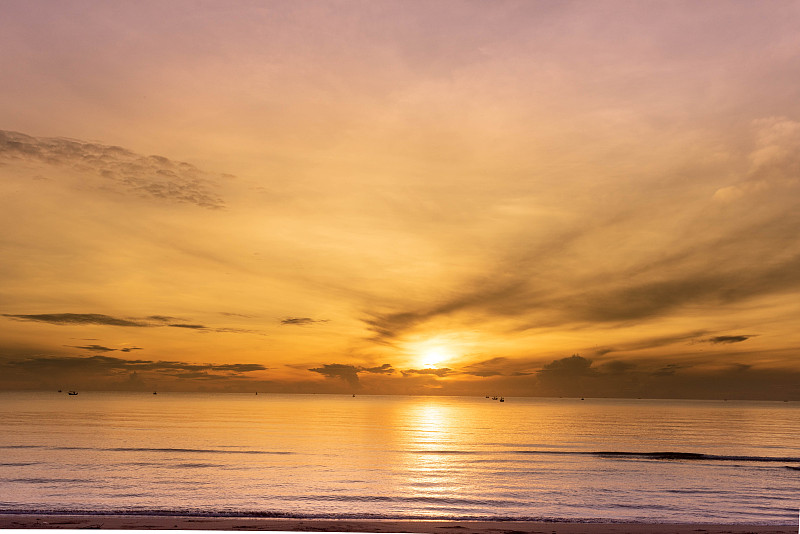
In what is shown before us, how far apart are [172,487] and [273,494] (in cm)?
590

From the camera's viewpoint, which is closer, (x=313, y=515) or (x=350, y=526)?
(x=350, y=526)

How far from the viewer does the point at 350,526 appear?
2089cm

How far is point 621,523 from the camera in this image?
23703 mm

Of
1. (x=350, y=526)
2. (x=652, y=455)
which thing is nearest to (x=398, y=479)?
(x=350, y=526)

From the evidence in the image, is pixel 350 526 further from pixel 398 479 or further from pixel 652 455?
pixel 652 455

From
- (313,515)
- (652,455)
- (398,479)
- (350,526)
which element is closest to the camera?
(350,526)

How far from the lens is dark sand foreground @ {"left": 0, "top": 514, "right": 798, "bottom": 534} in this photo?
19953 millimetres

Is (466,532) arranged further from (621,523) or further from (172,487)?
(172,487)

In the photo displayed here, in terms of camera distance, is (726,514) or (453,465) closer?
(726,514)

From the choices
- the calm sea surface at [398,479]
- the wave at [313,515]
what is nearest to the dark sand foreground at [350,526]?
the wave at [313,515]

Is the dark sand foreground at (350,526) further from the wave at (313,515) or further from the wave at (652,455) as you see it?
the wave at (652,455)

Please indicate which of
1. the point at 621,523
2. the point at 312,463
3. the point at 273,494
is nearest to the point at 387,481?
the point at 273,494

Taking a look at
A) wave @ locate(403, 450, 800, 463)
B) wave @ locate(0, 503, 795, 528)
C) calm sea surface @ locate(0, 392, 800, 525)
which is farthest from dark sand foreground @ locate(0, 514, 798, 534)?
wave @ locate(403, 450, 800, 463)

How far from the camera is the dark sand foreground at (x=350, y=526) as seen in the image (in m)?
20.0
